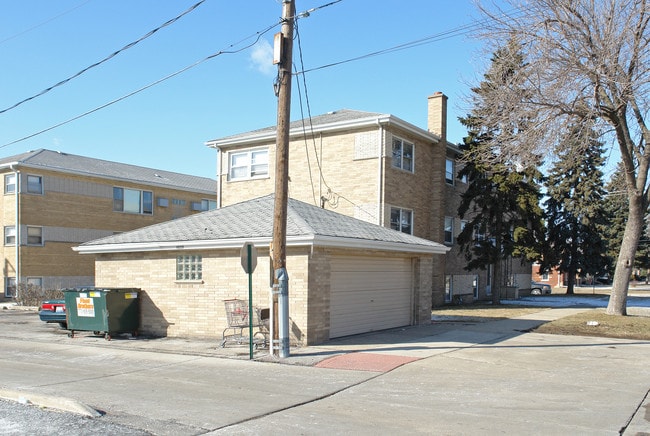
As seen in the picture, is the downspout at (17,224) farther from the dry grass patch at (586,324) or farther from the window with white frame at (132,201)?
the dry grass patch at (586,324)

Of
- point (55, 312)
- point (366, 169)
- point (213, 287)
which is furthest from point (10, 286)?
point (213, 287)

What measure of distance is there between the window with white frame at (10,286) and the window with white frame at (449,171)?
2315 cm

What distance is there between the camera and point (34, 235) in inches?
1214

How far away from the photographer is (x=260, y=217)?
51.0 feet

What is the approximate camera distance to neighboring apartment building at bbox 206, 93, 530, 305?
2236cm

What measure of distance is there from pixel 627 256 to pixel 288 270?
13405 mm

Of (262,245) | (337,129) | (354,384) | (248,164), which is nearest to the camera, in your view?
(354,384)

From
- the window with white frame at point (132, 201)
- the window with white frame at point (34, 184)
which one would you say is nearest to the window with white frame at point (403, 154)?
the window with white frame at point (132, 201)

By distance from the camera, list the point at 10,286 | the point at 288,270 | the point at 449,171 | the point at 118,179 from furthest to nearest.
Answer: the point at 118,179 → the point at 10,286 → the point at 449,171 → the point at 288,270

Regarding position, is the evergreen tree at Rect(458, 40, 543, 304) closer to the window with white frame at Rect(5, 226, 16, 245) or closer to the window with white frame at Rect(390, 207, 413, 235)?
the window with white frame at Rect(390, 207, 413, 235)

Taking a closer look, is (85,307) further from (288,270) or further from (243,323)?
(288,270)

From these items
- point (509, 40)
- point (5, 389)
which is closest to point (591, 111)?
point (509, 40)

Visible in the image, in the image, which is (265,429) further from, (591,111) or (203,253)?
(591,111)

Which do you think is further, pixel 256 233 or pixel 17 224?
pixel 17 224
